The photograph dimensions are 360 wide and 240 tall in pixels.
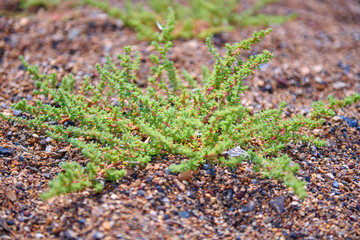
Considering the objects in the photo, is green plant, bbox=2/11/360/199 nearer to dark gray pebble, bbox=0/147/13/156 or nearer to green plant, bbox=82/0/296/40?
dark gray pebble, bbox=0/147/13/156

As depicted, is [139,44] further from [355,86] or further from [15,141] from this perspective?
[355,86]

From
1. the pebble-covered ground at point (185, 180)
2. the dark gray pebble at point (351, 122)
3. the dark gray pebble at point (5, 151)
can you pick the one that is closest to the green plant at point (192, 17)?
the pebble-covered ground at point (185, 180)

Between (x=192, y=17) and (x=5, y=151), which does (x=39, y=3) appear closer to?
(x=192, y=17)

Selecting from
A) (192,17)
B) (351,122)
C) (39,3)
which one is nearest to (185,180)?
(351,122)

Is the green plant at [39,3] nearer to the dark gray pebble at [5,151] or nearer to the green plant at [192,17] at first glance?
the green plant at [192,17]

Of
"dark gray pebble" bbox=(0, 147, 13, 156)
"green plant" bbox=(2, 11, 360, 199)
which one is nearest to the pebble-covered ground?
"dark gray pebble" bbox=(0, 147, 13, 156)

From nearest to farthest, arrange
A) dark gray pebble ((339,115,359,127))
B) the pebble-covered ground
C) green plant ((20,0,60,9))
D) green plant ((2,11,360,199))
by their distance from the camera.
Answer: the pebble-covered ground → green plant ((2,11,360,199)) → dark gray pebble ((339,115,359,127)) → green plant ((20,0,60,9))
